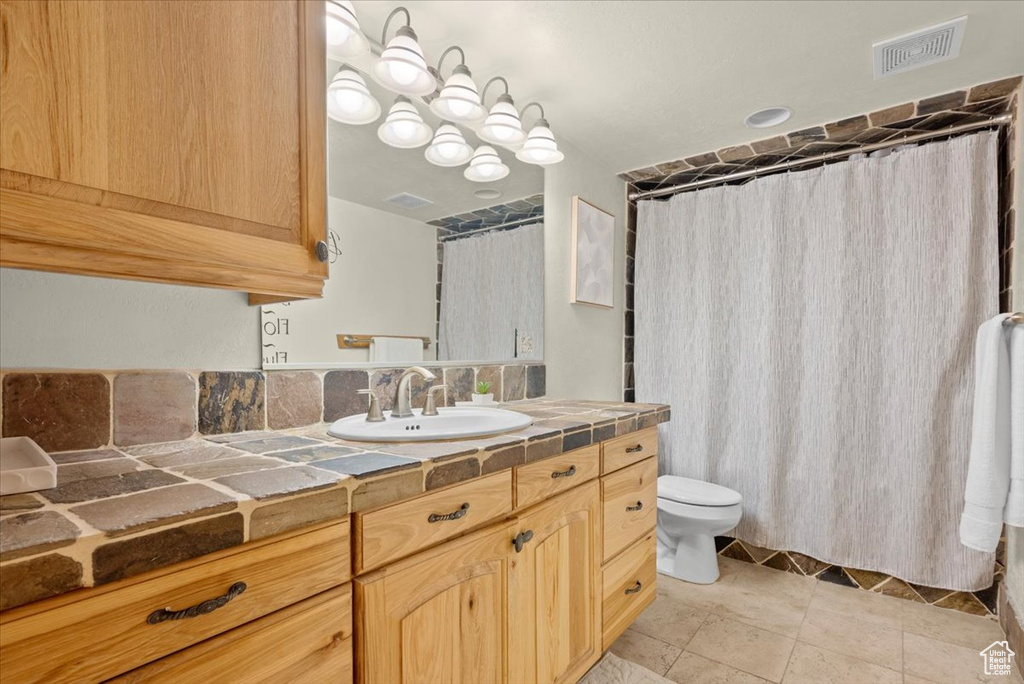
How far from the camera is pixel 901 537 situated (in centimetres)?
214

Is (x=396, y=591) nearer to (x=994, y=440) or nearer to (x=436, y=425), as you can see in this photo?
(x=436, y=425)

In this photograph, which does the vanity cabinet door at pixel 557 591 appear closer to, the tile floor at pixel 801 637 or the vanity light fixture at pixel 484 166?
the tile floor at pixel 801 637

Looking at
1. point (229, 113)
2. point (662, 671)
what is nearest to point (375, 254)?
point (229, 113)

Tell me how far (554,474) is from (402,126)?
1.24 m

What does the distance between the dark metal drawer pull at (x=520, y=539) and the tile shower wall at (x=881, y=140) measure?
189cm

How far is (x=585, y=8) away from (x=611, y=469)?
148 centimetres

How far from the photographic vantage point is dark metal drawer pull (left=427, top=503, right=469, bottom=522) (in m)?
0.99

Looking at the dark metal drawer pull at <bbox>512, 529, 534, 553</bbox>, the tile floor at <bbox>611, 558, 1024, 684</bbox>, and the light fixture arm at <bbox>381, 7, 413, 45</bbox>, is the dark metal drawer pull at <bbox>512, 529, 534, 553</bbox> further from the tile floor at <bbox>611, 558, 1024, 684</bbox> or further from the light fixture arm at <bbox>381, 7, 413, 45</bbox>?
the light fixture arm at <bbox>381, 7, 413, 45</bbox>

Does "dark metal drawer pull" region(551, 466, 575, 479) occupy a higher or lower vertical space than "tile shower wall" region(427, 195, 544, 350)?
lower

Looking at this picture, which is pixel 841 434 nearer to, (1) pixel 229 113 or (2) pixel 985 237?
(2) pixel 985 237

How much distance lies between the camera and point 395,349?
1.63 meters

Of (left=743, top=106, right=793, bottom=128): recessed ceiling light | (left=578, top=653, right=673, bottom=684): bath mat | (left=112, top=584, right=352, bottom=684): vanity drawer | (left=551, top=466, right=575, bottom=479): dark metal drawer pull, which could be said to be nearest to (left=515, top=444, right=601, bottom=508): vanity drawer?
(left=551, top=466, right=575, bottom=479): dark metal drawer pull

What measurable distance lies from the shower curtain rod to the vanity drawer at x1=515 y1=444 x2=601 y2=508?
188 centimetres

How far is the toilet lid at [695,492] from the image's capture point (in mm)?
2270
